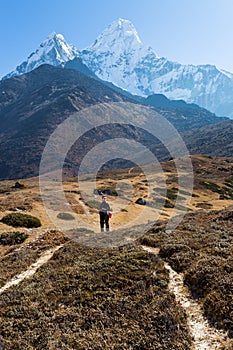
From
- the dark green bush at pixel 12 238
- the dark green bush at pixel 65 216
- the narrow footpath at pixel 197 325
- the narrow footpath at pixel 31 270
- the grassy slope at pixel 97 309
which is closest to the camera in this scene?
the narrow footpath at pixel 197 325

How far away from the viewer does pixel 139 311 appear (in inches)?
473

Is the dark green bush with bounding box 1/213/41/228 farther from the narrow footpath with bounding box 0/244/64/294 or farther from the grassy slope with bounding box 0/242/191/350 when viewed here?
the grassy slope with bounding box 0/242/191/350

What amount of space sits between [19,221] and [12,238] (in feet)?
17.1

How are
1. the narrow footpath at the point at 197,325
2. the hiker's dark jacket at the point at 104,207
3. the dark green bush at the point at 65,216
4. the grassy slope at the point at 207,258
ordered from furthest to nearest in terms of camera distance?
the dark green bush at the point at 65,216 < the hiker's dark jacket at the point at 104,207 < the grassy slope at the point at 207,258 < the narrow footpath at the point at 197,325

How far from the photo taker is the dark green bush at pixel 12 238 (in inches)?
1017

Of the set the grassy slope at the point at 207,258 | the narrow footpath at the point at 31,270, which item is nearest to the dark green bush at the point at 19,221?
the narrow footpath at the point at 31,270

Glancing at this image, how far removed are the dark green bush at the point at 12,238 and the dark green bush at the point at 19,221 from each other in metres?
3.88

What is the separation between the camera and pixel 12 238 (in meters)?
26.2

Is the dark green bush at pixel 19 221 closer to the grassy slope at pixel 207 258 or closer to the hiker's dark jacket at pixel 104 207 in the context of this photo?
the hiker's dark jacket at pixel 104 207

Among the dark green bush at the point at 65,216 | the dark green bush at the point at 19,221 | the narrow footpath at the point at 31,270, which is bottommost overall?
the narrow footpath at the point at 31,270

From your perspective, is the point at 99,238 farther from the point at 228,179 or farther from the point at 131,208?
the point at 228,179

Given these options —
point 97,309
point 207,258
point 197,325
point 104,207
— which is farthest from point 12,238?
Result: point 197,325

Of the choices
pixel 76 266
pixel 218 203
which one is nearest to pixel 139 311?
pixel 76 266

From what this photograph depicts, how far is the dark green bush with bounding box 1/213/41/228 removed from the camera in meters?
31.1
